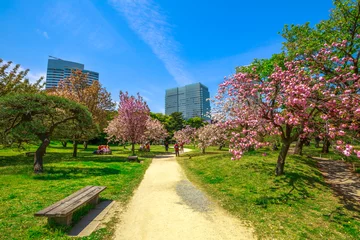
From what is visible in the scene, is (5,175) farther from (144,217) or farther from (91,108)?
(91,108)

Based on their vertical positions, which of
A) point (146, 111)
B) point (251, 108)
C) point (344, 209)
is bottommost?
point (344, 209)

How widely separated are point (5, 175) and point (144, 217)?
11677mm

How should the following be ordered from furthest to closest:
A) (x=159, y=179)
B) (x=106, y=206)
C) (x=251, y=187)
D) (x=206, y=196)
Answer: (x=159, y=179) < (x=251, y=187) < (x=206, y=196) < (x=106, y=206)

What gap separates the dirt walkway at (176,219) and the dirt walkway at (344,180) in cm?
753

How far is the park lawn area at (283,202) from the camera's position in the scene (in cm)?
631

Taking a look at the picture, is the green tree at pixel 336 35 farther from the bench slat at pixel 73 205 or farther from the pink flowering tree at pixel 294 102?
the bench slat at pixel 73 205

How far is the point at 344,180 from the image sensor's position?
41.3 feet

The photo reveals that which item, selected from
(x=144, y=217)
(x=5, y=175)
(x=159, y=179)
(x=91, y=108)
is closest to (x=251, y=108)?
(x=159, y=179)

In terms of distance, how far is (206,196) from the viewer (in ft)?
30.8

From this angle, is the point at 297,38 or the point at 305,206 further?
the point at 297,38

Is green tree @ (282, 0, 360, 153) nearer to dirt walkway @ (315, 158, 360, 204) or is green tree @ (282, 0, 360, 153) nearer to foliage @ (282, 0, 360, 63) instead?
foliage @ (282, 0, 360, 63)

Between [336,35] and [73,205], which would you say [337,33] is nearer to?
[336,35]

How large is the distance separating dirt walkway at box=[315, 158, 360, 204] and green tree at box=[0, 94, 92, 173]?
17987 mm

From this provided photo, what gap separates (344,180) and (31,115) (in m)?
22.5
